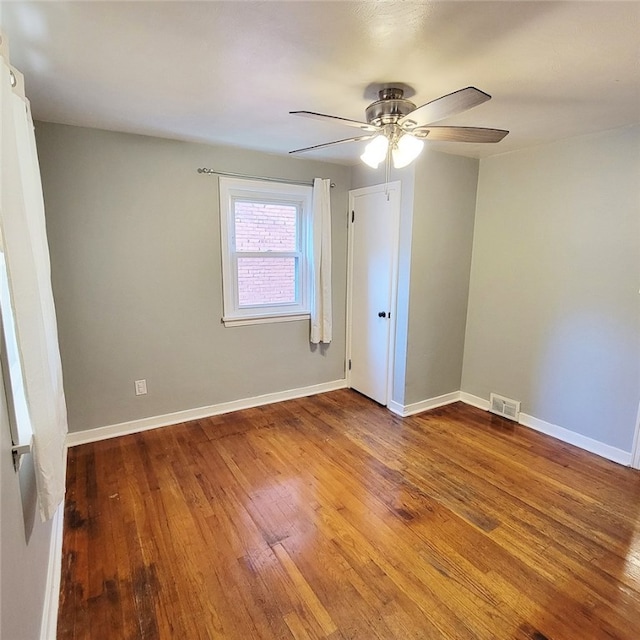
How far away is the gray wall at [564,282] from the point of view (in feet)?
8.58

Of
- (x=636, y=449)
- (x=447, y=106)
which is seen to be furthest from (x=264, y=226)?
(x=636, y=449)

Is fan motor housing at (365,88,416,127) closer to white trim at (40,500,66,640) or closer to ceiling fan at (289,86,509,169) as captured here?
ceiling fan at (289,86,509,169)

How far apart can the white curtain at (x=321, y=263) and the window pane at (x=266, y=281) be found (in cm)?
23

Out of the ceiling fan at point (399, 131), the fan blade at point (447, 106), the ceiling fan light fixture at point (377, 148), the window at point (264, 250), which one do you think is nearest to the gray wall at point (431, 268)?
the window at point (264, 250)

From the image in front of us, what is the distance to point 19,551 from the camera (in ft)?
3.78

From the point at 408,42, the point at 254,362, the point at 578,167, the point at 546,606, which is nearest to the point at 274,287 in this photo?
the point at 254,362

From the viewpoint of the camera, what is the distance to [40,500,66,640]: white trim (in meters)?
1.41

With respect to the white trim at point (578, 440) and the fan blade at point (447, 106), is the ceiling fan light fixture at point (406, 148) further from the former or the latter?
the white trim at point (578, 440)

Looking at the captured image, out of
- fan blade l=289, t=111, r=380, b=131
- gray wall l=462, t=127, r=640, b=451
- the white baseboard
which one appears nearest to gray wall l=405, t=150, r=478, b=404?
gray wall l=462, t=127, r=640, b=451

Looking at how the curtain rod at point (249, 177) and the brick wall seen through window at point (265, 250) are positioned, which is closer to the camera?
the curtain rod at point (249, 177)

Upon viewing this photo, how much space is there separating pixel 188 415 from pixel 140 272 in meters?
1.30

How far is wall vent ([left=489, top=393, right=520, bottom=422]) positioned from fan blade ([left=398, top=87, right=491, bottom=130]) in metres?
2.60

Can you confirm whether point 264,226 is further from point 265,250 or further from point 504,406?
point 504,406

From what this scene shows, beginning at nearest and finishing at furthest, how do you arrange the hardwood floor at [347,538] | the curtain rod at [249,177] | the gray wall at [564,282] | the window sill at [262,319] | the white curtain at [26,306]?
1. the white curtain at [26,306]
2. the hardwood floor at [347,538]
3. the gray wall at [564,282]
4. the curtain rod at [249,177]
5. the window sill at [262,319]
